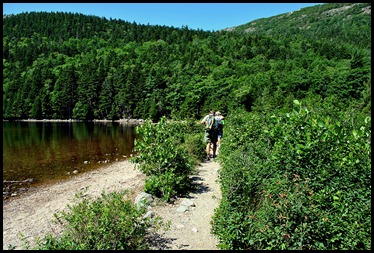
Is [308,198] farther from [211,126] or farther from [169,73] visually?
[169,73]

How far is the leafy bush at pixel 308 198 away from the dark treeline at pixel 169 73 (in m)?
44.6

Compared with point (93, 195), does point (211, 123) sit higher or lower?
higher

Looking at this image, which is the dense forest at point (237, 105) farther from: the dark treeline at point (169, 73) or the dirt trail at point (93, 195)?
the dirt trail at point (93, 195)

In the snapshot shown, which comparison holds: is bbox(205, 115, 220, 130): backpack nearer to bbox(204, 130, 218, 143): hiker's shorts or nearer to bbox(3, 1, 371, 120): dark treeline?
bbox(204, 130, 218, 143): hiker's shorts

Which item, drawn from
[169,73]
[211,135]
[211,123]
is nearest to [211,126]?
[211,123]

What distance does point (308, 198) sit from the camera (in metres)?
4.25

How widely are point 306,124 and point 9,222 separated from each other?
337 inches

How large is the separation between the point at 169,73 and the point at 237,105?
45.8 meters

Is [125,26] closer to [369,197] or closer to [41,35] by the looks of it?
[41,35]

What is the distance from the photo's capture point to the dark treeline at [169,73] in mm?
76188

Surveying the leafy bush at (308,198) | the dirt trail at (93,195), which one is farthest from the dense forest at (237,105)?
the dirt trail at (93,195)

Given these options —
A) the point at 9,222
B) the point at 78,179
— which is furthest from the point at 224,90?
the point at 9,222

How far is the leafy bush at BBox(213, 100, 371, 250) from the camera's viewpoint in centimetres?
411

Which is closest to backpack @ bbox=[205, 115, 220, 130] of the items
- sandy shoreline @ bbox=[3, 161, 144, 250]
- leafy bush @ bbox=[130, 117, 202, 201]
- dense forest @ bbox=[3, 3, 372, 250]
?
dense forest @ bbox=[3, 3, 372, 250]
